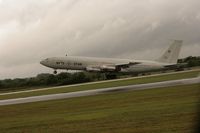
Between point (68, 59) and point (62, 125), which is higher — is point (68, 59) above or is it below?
above

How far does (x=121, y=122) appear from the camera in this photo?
17.0 metres

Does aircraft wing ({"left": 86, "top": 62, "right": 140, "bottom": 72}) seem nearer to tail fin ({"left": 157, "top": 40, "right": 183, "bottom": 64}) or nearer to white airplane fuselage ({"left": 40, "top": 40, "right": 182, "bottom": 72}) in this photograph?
white airplane fuselage ({"left": 40, "top": 40, "right": 182, "bottom": 72})

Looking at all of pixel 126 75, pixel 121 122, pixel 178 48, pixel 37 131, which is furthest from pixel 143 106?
pixel 178 48

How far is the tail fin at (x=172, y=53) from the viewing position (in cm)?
10275

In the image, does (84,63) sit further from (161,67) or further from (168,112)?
(168,112)

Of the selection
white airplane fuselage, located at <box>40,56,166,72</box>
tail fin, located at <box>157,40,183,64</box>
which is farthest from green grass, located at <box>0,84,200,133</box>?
tail fin, located at <box>157,40,183,64</box>

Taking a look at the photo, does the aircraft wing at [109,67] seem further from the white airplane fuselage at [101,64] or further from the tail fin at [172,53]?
the tail fin at [172,53]

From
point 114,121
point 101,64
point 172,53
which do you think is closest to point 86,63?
point 101,64

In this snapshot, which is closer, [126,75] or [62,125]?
[62,125]

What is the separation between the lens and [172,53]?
105m

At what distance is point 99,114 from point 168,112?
12.6ft

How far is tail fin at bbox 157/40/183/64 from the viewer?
103 meters

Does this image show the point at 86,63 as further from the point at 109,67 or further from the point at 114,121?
the point at 114,121

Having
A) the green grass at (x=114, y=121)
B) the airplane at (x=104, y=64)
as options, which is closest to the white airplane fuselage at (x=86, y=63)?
the airplane at (x=104, y=64)
